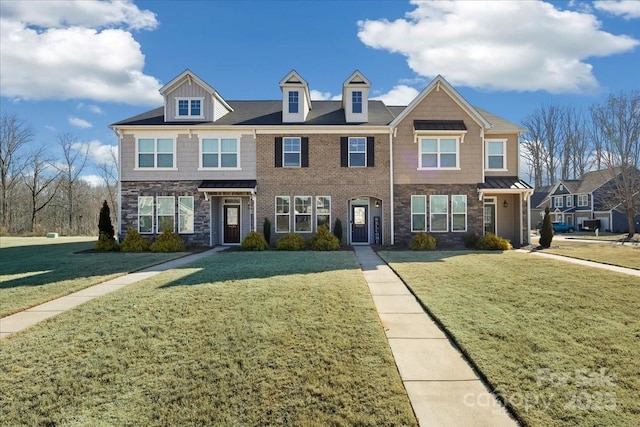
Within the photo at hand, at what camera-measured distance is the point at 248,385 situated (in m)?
3.67

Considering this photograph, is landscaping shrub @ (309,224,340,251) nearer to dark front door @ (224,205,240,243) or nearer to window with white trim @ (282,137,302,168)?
window with white trim @ (282,137,302,168)

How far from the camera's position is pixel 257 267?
1033 cm

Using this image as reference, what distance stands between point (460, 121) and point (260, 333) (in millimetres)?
15949

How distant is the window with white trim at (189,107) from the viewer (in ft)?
57.8

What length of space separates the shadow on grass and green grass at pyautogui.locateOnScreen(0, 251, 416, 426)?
1.69 metres

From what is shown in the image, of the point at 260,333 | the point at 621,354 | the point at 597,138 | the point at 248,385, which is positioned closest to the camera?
the point at 248,385

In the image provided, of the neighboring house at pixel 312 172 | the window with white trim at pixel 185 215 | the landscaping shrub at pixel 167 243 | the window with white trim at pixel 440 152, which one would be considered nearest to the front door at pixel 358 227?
the neighboring house at pixel 312 172

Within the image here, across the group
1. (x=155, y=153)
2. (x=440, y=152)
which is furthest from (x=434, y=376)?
(x=155, y=153)

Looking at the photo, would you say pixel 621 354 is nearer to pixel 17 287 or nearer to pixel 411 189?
pixel 17 287

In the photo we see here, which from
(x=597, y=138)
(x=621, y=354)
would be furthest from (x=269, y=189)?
(x=597, y=138)

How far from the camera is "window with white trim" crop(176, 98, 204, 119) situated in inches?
693

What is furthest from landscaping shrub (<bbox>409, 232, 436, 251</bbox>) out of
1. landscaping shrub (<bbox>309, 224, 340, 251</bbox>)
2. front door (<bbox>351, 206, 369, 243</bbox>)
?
landscaping shrub (<bbox>309, 224, 340, 251</bbox>)

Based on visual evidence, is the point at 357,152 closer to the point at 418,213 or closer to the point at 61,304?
the point at 418,213

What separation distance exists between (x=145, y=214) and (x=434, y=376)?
16.9m
